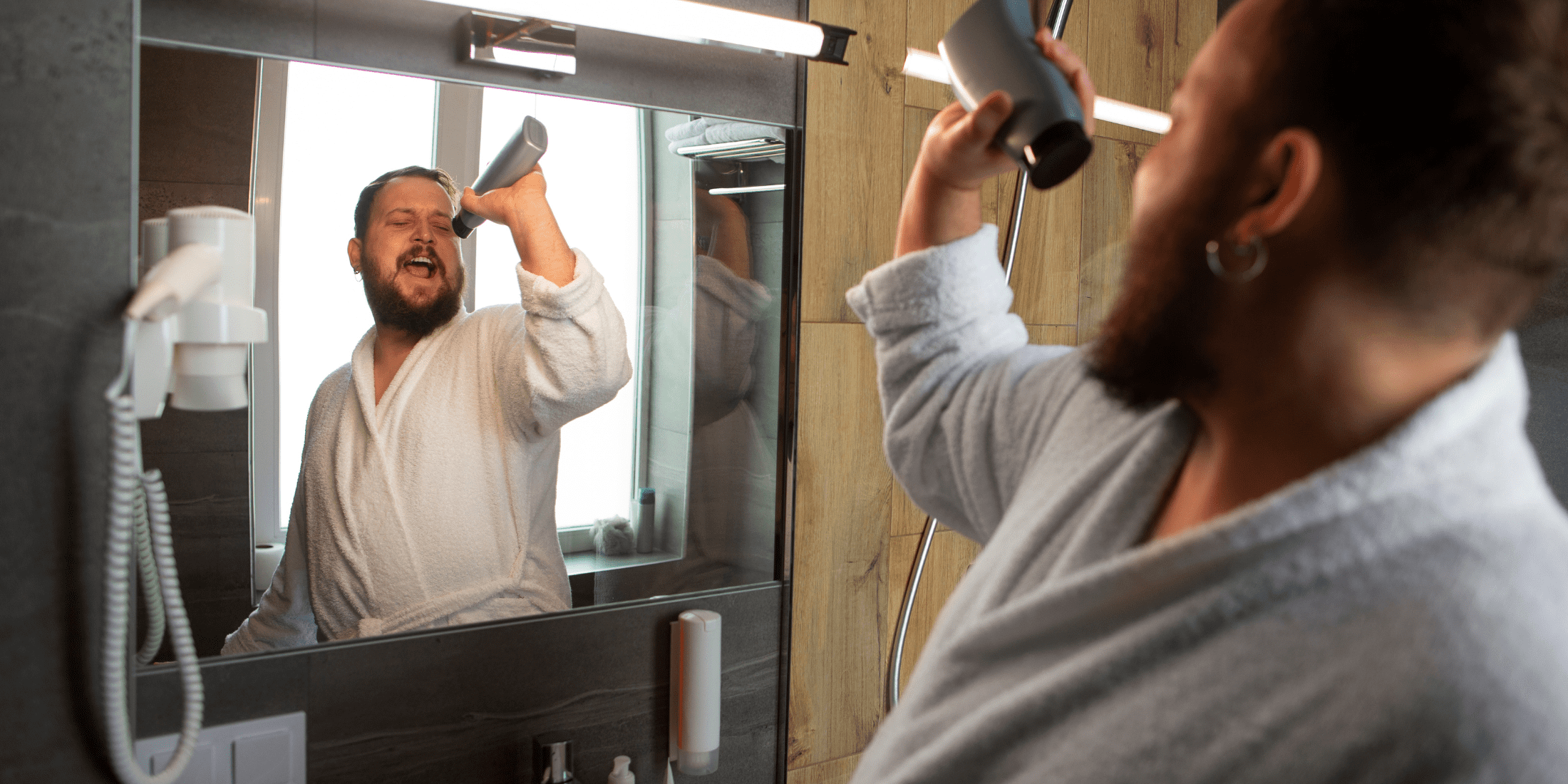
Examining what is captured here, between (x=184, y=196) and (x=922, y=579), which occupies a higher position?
(x=184, y=196)

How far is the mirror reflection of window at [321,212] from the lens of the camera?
2.63ft

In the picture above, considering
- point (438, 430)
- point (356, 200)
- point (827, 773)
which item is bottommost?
point (827, 773)

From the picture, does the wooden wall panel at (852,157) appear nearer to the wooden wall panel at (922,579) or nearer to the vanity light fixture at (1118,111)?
the vanity light fixture at (1118,111)

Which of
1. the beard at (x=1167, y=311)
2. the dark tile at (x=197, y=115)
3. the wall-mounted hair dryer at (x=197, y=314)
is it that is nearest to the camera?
the beard at (x=1167, y=311)

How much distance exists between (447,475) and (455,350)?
0.12 m

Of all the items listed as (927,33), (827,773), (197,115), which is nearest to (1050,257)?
(927,33)

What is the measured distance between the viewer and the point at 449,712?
0.89 meters

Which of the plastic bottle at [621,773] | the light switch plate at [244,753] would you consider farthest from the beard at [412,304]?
the plastic bottle at [621,773]

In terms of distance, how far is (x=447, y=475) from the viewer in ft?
2.91

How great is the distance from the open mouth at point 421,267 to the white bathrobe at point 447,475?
52mm

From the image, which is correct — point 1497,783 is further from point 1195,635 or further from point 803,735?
point 803,735

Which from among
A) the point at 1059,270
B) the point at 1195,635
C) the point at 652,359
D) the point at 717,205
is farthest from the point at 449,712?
the point at 1059,270

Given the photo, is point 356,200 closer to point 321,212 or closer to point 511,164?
point 321,212

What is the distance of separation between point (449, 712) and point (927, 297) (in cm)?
60
